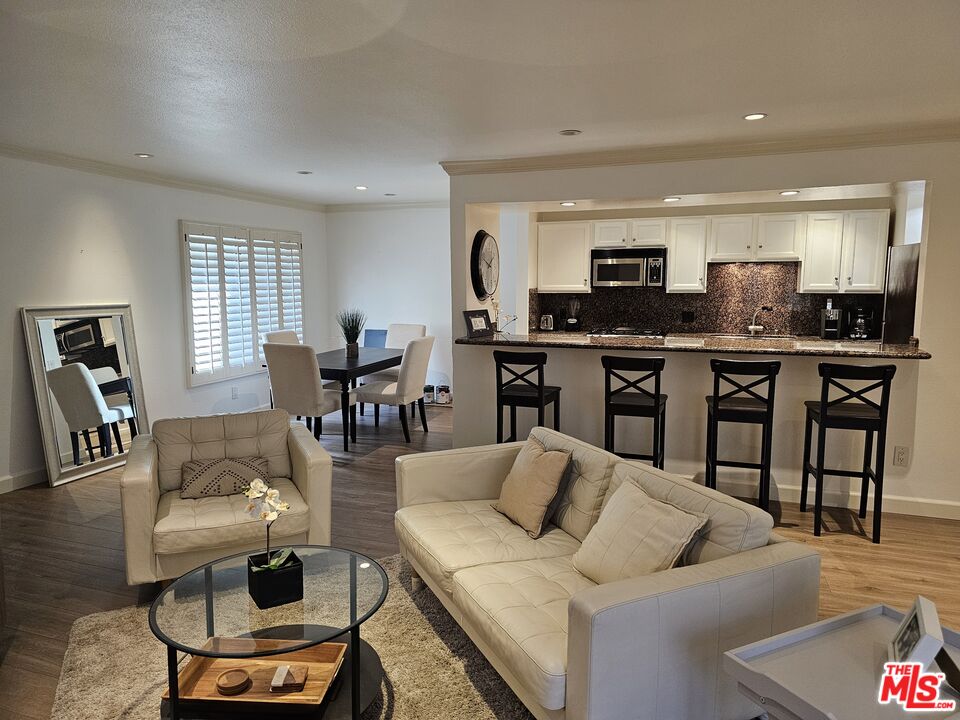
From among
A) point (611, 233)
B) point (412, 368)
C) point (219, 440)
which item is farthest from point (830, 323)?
point (219, 440)

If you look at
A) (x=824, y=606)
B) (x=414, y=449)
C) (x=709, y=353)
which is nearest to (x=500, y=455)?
(x=824, y=606)

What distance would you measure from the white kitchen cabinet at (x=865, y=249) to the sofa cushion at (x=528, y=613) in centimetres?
487

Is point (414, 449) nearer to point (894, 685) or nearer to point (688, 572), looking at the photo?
point (688, 572)

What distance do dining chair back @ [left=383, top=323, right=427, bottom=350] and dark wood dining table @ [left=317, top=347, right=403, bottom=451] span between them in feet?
1.83

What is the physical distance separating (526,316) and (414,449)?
6.72 ft

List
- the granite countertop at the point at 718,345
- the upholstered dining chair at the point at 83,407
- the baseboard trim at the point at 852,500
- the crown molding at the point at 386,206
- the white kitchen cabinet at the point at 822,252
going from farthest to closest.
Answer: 1. the crown molding at the point at 386,206
2. the white kitchen cabinet at the point at 822,252
3. the upholstered dining chair at the point at 83,407
4. the baseboard trim at the point at 852,500
5. the granite countertop at the point at 718,345

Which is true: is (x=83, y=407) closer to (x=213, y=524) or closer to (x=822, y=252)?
(x=213, y=524)

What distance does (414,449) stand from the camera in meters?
5.90

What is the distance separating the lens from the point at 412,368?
612cm

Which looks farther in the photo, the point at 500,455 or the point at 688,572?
the point at 500,455

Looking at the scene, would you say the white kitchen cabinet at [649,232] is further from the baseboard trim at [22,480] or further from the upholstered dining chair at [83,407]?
the baseboard trim at [22,480]

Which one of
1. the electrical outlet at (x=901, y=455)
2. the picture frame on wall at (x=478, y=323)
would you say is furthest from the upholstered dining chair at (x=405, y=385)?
the electrical outlet at (x=901, y=455)

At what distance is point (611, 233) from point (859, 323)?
2.54m

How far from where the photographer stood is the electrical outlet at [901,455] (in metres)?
4.33
